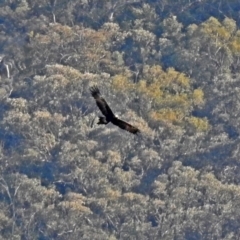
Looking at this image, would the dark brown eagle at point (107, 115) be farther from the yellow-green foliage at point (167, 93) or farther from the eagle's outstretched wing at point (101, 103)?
the yellow-green foliage at point (167, 93)

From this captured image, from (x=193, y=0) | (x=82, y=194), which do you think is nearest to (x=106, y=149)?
(x=82, y=194)

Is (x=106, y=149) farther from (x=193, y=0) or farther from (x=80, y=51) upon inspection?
(x=193, y=0)

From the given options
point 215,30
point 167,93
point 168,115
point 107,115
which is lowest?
point 168,115

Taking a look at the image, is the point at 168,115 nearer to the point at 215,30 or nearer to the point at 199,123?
the point at 199,123

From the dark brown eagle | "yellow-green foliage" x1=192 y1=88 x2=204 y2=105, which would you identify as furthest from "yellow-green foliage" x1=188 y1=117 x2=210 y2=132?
the dark brown eagle

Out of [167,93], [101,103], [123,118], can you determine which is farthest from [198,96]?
[101,103]

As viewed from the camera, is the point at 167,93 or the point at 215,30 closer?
the point at 167,93

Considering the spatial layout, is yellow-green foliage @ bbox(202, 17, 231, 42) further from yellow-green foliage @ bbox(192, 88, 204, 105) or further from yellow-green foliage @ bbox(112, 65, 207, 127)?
yellow-green foliage @ bbox(192, 88, 204, 105)
